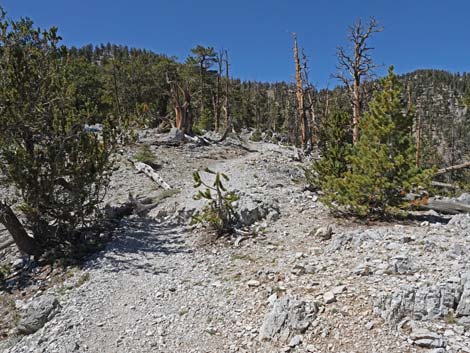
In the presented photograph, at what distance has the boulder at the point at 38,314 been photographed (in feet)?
21.2

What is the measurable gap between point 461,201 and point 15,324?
13136mm

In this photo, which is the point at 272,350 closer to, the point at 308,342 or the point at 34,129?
the point at 308,342

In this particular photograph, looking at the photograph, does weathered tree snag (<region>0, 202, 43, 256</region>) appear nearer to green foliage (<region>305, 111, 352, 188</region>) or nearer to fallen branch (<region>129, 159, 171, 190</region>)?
fallen branch (<region>129, 159, 171, 190</region>)

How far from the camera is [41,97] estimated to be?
→ 9008 millimetres

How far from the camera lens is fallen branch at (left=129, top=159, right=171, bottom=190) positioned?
15500 mm

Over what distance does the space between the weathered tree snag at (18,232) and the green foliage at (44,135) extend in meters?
0.27

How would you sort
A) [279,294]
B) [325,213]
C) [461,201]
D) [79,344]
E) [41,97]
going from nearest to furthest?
[79,344], [279,294], [41,97], [325,213], [461,201]

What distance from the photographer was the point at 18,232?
30.5ft

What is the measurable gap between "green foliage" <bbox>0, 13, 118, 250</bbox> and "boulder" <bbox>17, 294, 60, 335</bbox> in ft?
9.66

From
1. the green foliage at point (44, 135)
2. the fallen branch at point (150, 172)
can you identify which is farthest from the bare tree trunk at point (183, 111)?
the green foliage at point (44, 135)

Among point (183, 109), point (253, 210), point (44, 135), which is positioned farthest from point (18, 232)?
point (183, 109)

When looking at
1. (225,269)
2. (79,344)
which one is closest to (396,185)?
(225,269)

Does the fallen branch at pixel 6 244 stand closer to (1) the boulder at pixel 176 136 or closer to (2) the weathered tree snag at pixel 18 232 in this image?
(2) the weathered tree snag at pixel 18 232

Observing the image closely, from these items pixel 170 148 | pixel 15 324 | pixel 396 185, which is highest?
pixel 170 148
